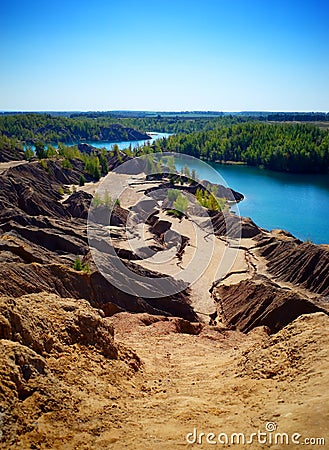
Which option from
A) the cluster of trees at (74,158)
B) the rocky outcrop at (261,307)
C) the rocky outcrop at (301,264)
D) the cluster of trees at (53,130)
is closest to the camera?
the rocky outcrop at (261,307)

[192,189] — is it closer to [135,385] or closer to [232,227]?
[232,227]

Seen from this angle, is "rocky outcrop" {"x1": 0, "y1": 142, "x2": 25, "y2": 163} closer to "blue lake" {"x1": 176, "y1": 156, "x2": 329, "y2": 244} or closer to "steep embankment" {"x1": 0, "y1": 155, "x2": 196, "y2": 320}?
"steep embankment" {"x1": 0, "y1": 155, "x2": 196, "y2": 320}

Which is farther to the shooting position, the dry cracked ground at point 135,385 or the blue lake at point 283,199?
the blue lake at point 283,199

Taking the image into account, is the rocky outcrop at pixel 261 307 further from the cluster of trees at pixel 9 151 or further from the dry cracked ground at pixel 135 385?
the cluster of trees at pixel 9 151

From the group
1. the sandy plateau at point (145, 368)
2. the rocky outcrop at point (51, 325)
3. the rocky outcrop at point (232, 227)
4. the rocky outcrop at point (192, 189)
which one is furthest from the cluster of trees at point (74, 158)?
the rocky outcrop at point (51, 325)

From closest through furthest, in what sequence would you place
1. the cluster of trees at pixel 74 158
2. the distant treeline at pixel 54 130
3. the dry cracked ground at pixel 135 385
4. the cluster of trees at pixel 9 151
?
the dry cracked ground at pixel 135 385 < the cluster of trees at pixel 74 158 < the cluster of trees at pixel 9 151 < the distant treeline at pixel 54 130

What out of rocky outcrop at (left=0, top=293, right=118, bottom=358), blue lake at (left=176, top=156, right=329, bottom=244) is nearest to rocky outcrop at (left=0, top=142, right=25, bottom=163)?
blue lake at (left=176, top=156, right=329, bottom=244)

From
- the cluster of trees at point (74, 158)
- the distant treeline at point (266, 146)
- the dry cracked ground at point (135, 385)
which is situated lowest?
the dry cracked ground at point (135, 385)
